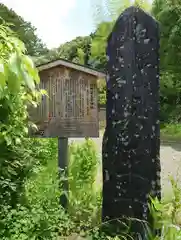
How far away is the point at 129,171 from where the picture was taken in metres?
3.53

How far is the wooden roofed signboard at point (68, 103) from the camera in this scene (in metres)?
4.20

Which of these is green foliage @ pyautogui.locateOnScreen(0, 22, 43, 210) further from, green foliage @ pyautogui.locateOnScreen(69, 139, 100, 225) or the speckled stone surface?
green foliage @ pyautogui.locateOnScreen(69, 139, 100, 225)

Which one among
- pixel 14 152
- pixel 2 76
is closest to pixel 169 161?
pixel 14 152

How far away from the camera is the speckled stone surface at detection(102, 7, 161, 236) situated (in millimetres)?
3482

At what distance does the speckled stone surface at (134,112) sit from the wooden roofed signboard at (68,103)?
26.5 inches

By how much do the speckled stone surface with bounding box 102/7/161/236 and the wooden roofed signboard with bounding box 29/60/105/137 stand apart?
0.67m

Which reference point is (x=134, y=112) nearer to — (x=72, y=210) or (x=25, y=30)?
(x=72, y=210)

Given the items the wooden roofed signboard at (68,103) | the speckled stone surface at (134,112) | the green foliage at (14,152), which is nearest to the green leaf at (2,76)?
the green foliage at (14,152)

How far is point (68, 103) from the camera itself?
166 inches

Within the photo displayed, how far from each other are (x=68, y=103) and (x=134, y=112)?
0.99 meters

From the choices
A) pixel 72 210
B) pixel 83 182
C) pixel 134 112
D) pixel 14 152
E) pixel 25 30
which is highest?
pixel 25 30

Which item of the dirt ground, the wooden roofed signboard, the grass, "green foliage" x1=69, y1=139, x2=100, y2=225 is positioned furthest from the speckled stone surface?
the dirt ground

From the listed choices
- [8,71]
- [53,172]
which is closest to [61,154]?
[53,172]

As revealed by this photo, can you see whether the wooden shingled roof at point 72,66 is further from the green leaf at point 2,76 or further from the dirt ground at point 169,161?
the green leaf at point 2,76
